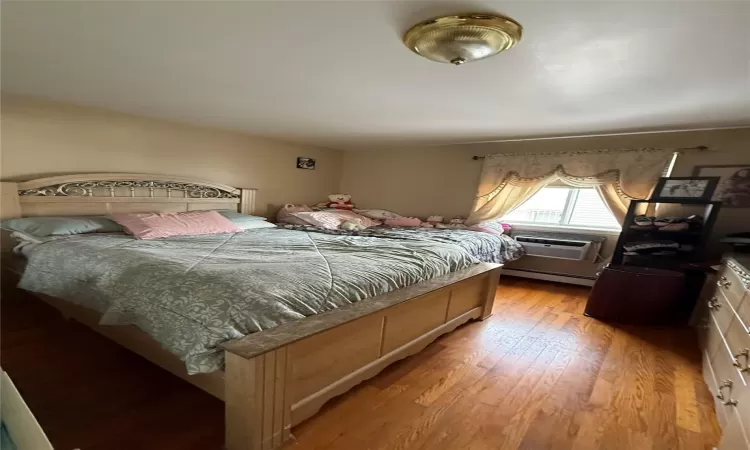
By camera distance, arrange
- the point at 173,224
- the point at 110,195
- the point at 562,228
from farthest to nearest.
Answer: the point at 562,228
the point at 110,195
the point at 173,224

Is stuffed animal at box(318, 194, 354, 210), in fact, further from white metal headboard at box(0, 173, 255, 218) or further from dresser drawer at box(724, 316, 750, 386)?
dresser drawer at box(724, 316, 750, 386)

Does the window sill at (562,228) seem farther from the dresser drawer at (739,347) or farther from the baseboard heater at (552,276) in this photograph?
the dresser drawer at (739,347)

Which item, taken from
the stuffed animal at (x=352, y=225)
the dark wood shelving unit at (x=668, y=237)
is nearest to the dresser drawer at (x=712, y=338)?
Result: the dark wood shelving unit at (x=668, y=237)

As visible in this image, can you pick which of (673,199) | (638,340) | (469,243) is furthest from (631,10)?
(673,199)

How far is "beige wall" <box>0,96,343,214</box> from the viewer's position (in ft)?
8.38

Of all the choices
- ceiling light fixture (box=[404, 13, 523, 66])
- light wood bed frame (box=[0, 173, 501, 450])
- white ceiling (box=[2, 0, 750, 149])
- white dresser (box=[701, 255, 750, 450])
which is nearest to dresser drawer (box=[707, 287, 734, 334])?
white dresser (box=[701, 255, 750, 450])

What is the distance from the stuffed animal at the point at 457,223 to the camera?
165 inches

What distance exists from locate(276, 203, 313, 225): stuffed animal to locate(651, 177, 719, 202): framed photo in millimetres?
3460

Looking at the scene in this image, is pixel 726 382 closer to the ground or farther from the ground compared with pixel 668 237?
closer to the ground

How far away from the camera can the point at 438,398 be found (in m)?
1.73

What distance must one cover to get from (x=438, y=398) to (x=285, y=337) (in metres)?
0.90

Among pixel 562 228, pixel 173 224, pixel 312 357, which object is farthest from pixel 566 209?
pixel 173 224

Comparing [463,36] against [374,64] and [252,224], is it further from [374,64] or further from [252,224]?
[252,224]

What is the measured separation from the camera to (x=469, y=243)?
10.2ft
